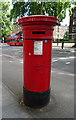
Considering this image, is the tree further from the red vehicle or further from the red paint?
the red paint

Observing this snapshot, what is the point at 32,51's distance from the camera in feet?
7.47

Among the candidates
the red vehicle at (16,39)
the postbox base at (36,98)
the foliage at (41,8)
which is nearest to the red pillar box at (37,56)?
the postbox base at (36,98)

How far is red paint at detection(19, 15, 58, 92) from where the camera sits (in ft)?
7.07

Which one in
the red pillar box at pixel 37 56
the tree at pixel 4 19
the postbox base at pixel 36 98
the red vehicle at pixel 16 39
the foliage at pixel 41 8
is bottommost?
the postbox base at pixel 36 98

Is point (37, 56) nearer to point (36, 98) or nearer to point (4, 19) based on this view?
point (36, 98)

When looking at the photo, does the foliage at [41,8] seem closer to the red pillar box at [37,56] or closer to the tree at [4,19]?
the red pillar box at [37,56]

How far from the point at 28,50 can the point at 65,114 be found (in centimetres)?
158

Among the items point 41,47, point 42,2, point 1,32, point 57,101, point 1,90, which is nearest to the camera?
point 41,47

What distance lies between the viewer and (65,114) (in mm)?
2328

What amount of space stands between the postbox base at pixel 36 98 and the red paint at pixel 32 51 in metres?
0.09

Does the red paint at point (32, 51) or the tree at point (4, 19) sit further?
the tree at point (4, 19)

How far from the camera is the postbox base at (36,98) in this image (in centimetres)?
246

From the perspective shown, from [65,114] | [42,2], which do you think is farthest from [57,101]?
[42,2]

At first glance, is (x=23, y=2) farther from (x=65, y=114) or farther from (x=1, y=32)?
(x=1, y=32)
